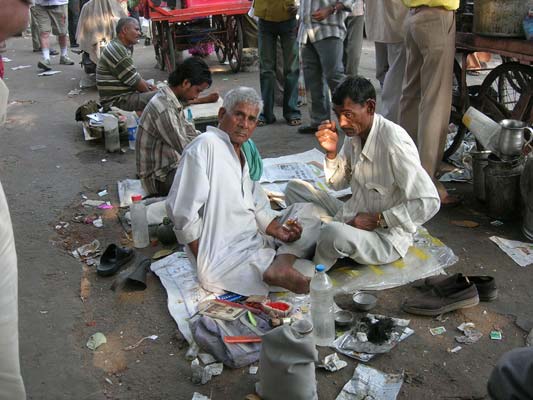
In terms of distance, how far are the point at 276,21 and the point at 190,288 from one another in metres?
3.77

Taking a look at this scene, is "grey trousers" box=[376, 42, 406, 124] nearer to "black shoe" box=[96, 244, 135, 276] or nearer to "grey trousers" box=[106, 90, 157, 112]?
"grey trousers" box=[106, 90, 157, 112]

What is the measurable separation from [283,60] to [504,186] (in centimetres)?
328

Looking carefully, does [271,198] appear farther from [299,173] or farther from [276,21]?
[276,21]

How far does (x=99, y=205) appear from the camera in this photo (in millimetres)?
4906

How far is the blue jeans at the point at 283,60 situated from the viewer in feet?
21.1

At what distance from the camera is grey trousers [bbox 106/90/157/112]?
6.06 metres

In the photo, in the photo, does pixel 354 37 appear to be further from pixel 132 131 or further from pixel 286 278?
pixel 286 278

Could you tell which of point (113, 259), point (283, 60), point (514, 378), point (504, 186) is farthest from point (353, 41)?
point (514, 378)

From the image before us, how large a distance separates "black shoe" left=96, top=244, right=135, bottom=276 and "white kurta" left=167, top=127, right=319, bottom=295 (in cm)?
58

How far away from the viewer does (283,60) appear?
6.67 metres

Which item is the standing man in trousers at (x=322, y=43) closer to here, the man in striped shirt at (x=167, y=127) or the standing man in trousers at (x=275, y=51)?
the standing man in trousers at (x=275, y=51)

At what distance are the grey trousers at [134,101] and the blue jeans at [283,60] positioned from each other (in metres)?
1.30

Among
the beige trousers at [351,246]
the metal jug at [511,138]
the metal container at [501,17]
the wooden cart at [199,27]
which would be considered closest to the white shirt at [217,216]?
the beige trousers at [351,246]

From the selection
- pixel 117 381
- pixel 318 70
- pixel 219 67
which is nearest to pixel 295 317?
pixel 117 381
